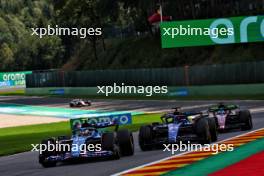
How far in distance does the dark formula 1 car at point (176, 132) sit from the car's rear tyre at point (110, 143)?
2268mm

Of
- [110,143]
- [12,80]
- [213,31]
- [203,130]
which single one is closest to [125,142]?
[110,143]

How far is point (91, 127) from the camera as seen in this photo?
1614 centimetres

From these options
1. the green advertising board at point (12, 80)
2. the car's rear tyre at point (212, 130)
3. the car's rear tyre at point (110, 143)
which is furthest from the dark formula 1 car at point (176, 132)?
the green advertising board at point (12, 80)

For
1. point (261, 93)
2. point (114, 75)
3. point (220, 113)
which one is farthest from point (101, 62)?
point (220, 113)

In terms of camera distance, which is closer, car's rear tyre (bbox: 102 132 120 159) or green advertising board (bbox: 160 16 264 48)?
car's rear tyre (bbox: 102 132 120 159)

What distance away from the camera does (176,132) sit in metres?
17.4

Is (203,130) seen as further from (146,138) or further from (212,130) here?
(146,138)

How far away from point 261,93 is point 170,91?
11096 millimetres

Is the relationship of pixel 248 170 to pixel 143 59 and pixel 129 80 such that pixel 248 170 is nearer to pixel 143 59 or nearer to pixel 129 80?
pixel 129 80

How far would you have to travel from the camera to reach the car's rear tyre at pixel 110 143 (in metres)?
15.2

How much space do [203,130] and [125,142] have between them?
240 centimetres

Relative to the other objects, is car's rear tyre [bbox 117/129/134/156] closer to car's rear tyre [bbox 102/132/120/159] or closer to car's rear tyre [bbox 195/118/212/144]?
car's rear tyre [bbox 102/132/120/159]

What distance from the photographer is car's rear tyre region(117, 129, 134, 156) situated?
631 inches

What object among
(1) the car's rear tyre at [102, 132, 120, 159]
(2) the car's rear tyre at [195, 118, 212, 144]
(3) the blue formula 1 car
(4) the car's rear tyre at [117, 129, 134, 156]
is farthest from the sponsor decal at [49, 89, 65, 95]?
(1) the car's rear tyre at [102, 132, 120, 159]
